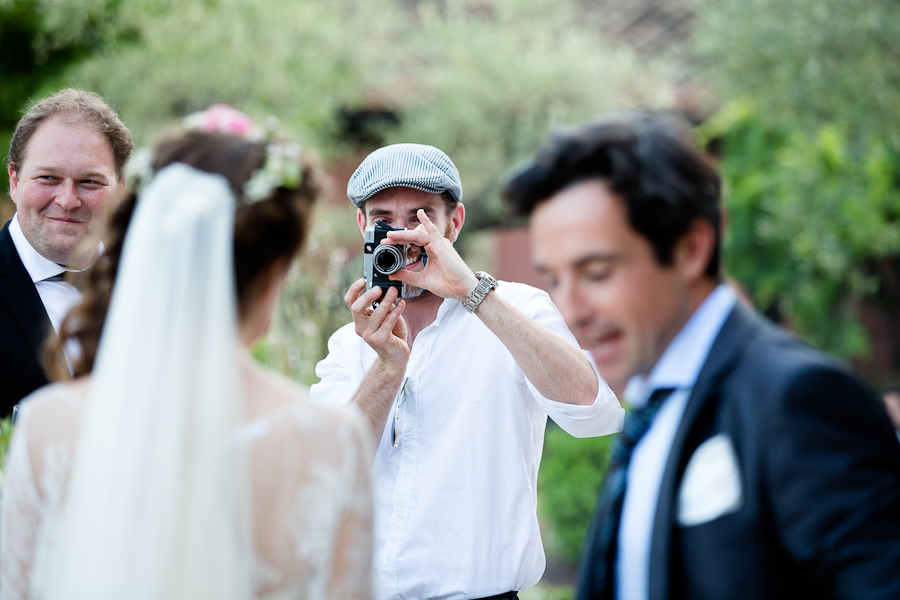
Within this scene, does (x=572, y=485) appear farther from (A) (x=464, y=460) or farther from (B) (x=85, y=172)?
(B) (x=85, y=172)

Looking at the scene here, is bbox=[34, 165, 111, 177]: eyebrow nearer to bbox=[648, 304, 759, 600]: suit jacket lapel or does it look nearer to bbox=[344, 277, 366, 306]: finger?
bbox=[344, 277, 366, 306]: finger

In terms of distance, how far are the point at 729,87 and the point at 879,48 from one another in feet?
4.94

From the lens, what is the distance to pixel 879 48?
6340 millimetres

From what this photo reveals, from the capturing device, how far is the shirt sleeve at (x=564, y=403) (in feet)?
7.73

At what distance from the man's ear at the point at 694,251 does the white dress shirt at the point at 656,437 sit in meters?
0.06

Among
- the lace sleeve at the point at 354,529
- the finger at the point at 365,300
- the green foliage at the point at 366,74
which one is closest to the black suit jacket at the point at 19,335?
the finger at the point at 365,300

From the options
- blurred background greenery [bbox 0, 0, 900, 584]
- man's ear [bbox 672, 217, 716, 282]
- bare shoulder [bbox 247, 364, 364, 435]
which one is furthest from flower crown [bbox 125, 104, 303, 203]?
blurred background greenery [bbox 0, 0, 900, 584]

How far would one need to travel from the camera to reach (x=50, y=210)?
278cm

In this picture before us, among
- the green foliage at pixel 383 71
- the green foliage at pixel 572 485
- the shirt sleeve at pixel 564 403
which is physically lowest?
the green foliage at pixel 572 485

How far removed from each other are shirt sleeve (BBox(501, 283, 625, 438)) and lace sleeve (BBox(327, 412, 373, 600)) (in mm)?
929

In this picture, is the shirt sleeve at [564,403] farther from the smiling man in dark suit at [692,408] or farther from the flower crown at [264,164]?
the flower crown at [264,164]

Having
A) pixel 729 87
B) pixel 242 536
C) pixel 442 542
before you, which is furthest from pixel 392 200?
pixel 729 87

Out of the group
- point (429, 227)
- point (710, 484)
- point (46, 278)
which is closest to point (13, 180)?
point (46, 278)

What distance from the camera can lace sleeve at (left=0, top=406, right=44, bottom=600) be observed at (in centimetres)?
147
